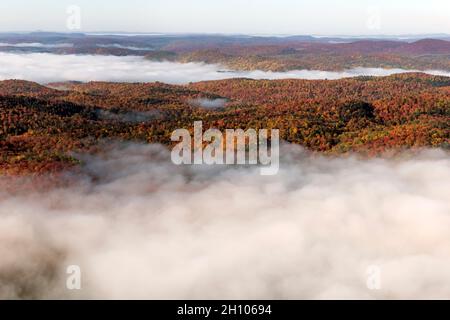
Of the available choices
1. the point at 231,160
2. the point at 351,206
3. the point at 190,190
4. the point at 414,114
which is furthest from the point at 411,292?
the point at 414,114

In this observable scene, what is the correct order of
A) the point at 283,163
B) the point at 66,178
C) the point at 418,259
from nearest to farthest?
the point at 418,259, the point at 66,178, the point at 283,163

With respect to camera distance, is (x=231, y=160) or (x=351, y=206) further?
(x=231, y=160)

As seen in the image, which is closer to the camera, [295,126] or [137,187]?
[137,187]

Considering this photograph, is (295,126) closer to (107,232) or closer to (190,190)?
(190,190)

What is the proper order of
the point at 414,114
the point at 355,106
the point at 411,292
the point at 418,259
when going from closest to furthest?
the point at 411,292 < the point at 418,259 < the point at 414,114 < the point at 355,106

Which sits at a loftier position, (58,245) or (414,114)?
(414,114)

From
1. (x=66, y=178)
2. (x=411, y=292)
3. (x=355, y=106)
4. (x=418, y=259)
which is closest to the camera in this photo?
(x=411, y=292)

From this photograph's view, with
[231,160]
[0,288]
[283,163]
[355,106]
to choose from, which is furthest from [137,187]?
[355,106]

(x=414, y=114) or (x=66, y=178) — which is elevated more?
(x=414, y=114)
